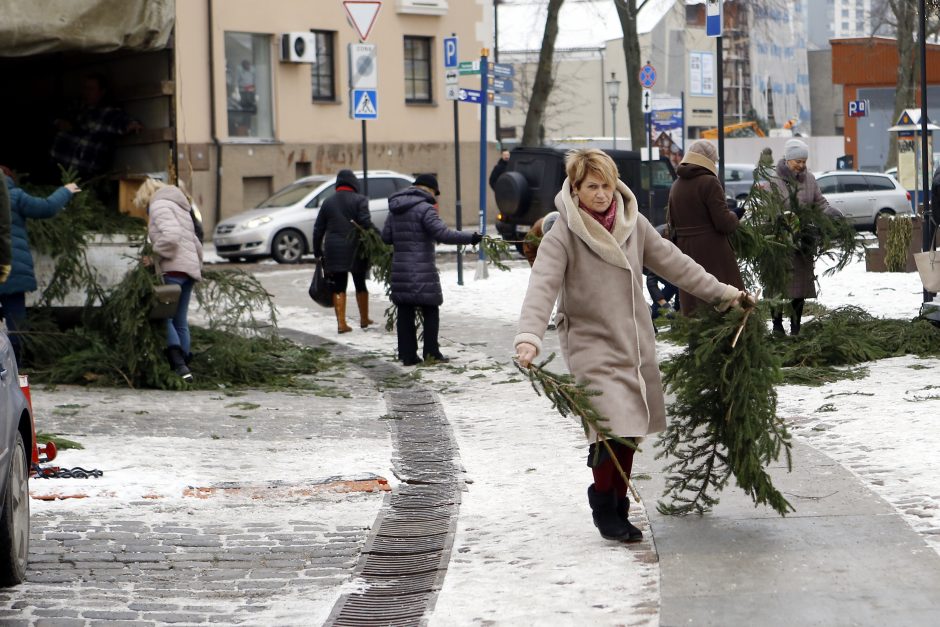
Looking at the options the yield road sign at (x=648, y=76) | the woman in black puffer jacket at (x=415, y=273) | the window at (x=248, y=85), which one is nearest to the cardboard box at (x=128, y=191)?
the woman in black puffer jacket at (x=415, y=273)

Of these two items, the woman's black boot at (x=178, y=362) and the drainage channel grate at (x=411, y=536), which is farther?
the woman's black boot at (x=178, y=362)

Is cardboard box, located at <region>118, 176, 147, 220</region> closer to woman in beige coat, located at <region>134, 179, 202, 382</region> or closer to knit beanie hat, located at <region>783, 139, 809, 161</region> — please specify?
→ woman in beige coat, located at <region>134, 179, 202, 382</region>

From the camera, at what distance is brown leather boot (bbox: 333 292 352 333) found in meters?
15.4

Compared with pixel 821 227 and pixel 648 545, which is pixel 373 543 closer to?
pixel 648 545

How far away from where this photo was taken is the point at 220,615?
5629 mm

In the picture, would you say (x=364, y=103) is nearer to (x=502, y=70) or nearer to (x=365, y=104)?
(x=365, y=104)

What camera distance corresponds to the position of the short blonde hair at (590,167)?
6.11m


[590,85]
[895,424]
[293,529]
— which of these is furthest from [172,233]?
[590,85]

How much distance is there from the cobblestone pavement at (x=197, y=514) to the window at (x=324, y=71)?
27165 mm

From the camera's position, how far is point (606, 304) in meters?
6.11

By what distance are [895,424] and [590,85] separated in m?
69.1

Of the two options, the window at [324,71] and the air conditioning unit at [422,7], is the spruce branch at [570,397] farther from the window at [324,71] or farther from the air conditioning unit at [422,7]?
the air conditioning unit at [422,7]

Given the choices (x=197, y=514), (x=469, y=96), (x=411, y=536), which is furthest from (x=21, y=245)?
(x=469, y=96)

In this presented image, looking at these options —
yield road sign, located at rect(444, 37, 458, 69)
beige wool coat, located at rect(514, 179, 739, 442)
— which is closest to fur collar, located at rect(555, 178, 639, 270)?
beige wool coat, located at rect(514, 179, 739, 442)
